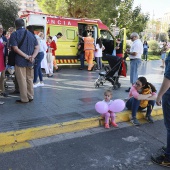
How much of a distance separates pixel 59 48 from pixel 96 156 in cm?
918

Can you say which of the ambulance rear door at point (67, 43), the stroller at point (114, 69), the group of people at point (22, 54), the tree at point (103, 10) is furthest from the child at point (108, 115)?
the tree at point (103, 10)

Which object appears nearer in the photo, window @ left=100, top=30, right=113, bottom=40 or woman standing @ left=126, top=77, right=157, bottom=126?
woman standing @ left=126, top=77, right=157, bottom=126

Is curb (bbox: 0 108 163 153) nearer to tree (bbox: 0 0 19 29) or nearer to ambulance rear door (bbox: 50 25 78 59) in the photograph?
ambulance rear door (bbox: 50 25 78 59)

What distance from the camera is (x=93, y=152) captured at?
3.61 meters

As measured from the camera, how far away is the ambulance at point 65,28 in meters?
11.1

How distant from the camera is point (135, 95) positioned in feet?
15.4

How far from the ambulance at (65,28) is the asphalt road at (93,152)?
25.9 ft

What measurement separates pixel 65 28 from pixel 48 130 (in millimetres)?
8739

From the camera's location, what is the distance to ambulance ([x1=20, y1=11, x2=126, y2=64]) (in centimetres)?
1112

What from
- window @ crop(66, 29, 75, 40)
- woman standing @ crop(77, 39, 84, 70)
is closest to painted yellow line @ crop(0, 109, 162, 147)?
woman standing @ crop(77, 39, 84, 70)

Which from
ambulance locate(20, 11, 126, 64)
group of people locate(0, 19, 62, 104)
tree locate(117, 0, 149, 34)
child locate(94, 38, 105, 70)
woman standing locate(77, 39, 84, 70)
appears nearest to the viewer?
group of people locate(0, 19, 62, 104)

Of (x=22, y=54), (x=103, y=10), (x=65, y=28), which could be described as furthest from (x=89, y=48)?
(x=103, y=10)

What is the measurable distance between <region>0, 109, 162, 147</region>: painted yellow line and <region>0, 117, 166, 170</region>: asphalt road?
12 cm

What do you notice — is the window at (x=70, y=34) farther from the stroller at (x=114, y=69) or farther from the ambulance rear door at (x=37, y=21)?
the stroller at (x=114, y=69)
